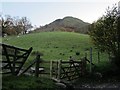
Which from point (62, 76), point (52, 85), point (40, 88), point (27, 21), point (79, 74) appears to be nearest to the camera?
point (40, 88)

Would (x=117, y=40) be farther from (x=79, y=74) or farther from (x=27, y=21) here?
(x=27, y=21)

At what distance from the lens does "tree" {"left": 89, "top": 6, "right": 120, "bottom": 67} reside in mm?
31438

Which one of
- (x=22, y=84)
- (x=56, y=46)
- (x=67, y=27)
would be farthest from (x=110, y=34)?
(x=67, y=27)

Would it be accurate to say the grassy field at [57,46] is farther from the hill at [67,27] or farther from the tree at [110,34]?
the hill at [67,27]

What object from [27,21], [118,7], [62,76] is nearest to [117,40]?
[118,7]

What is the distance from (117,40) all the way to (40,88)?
18.5 m

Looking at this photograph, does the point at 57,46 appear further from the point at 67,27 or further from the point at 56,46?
the point at 67,27

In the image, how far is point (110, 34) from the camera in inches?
1258

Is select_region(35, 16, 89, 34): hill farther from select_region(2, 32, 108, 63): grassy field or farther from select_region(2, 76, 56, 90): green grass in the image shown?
select_region(2, 76, 56, 90): green grass

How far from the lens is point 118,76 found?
2848 cm

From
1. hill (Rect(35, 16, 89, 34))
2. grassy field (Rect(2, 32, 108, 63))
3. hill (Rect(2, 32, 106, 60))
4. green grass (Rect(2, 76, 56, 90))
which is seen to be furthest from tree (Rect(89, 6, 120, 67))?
hill (Rect(35, 16, 89, 34))

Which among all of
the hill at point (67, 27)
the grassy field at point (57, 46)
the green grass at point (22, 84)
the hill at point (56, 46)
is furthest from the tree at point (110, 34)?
the hill at point (67, 27)

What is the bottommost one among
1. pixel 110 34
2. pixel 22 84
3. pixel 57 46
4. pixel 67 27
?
pixel 22 84

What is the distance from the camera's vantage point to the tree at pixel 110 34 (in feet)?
103
